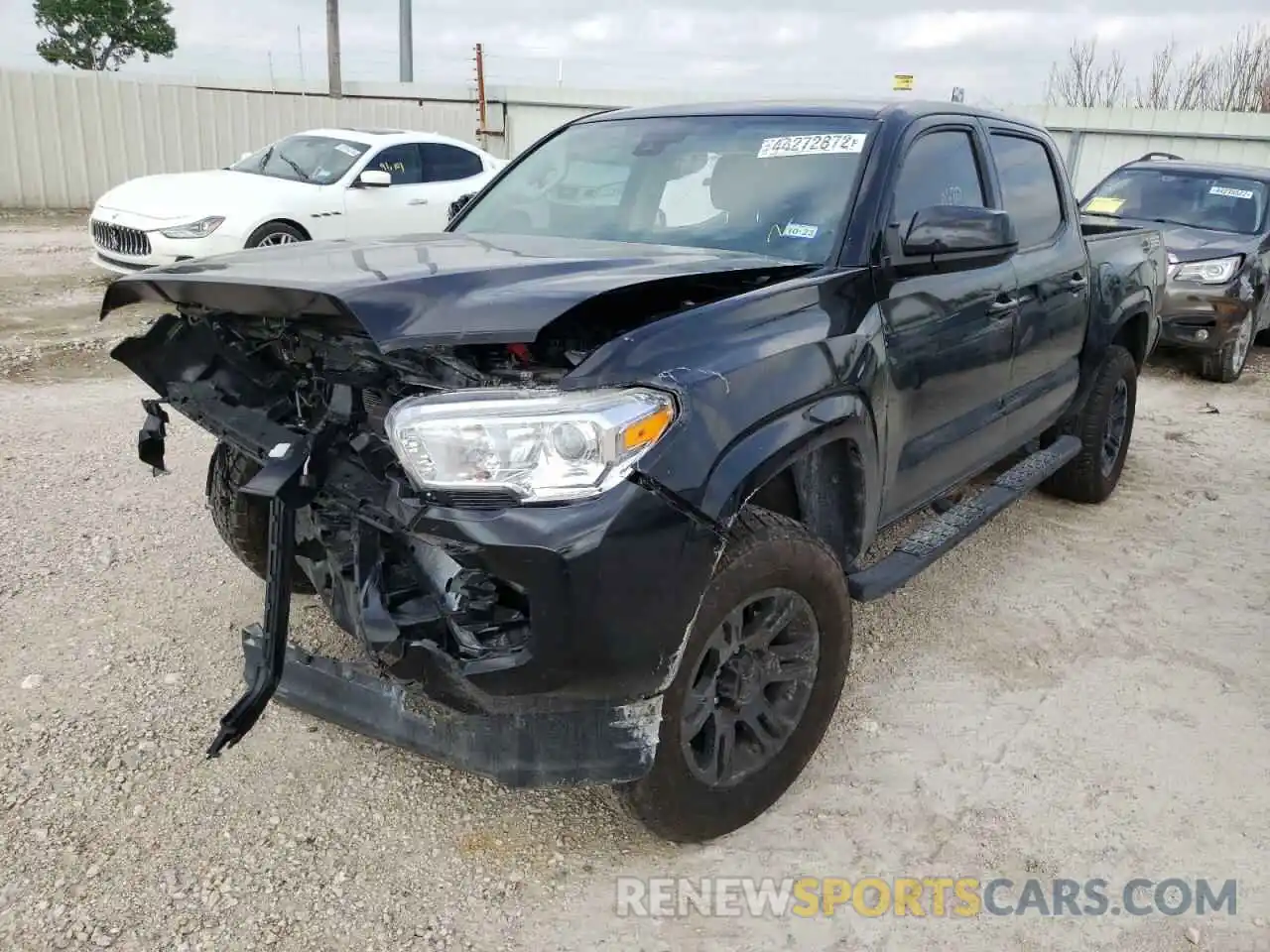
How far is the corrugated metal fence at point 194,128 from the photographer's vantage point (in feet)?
49.9

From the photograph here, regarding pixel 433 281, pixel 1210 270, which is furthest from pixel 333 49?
pixel 433 281

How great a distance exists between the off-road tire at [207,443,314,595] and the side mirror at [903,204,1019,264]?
2126mm

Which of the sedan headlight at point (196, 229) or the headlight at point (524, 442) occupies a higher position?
the headlight at point (524, 442)

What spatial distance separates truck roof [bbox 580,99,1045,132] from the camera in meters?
3.30

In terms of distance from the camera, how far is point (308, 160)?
32.0 ft

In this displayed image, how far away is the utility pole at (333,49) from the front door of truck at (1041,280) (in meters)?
17.1

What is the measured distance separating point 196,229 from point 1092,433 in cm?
708

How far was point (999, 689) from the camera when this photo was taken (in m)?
3.38

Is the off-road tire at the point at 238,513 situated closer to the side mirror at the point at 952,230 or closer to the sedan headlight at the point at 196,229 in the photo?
the side mirror at the point at 952,230

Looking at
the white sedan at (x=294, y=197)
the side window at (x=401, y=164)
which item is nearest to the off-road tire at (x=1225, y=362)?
the white sedan at (x=294, y=197)

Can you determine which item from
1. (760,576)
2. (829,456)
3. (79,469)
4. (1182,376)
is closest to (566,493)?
(760,576)

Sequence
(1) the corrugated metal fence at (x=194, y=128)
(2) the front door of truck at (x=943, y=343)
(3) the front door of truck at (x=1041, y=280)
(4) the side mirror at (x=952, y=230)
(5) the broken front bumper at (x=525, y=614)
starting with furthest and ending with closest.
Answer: (1) the corrugated metal fence at (x=194, y=128) < (3) the front door of truck at (x=1041, y=280) < (2) the front door of truck at (x=943, y=343) < (4) the side mirror at (x=952, y=230) < (5) the broken front bumper at (x=525, y=614)

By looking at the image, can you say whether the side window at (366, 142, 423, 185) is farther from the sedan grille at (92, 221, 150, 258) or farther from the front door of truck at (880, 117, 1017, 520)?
the front door of truck at (880, 117, 1017, 520)

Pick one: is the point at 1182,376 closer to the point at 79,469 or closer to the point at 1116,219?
the point at 1116,219
